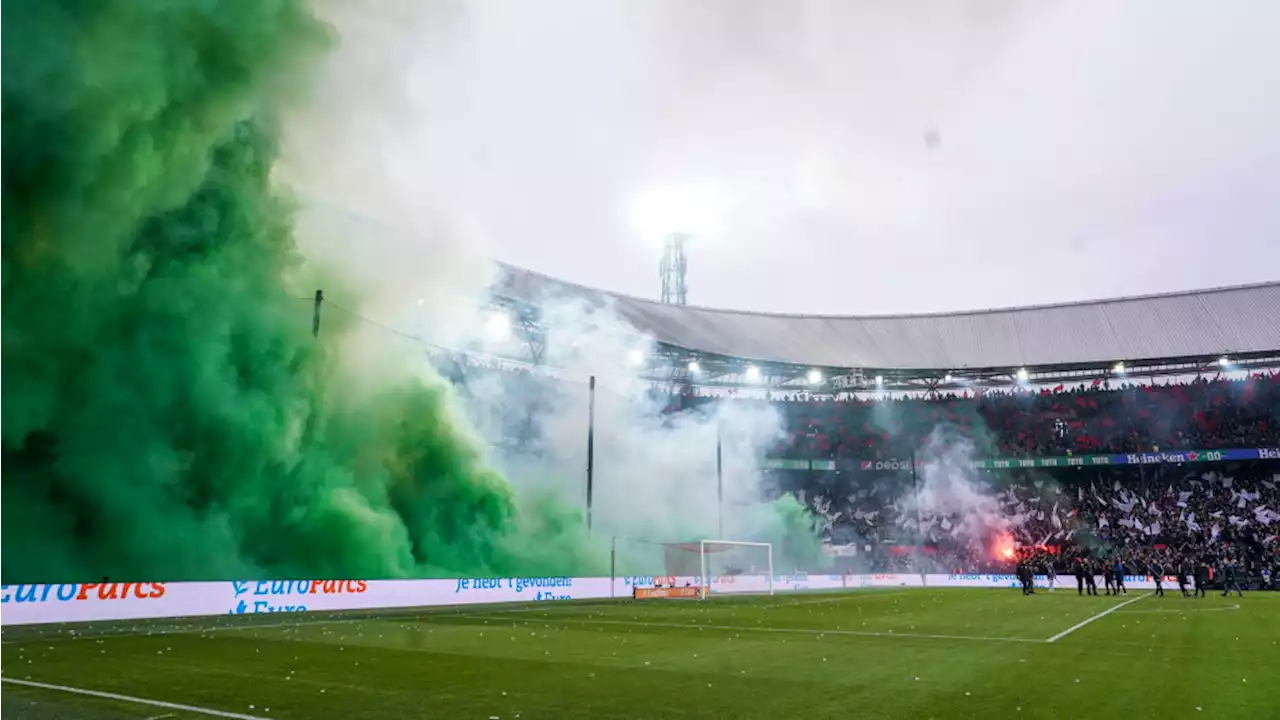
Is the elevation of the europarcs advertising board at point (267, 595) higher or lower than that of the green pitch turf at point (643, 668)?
higher

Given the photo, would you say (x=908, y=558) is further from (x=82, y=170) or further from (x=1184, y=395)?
(x=82, y=170)

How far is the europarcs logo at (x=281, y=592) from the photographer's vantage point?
22578 mm

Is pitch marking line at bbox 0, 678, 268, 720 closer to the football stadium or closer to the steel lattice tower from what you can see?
the football stadium

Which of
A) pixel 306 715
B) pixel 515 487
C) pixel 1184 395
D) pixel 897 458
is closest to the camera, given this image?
pixel 306 715

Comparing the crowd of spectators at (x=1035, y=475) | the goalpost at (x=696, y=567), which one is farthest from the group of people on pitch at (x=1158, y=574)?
the goalpost at (x=696, y=567)

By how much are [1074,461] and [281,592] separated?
163 ft

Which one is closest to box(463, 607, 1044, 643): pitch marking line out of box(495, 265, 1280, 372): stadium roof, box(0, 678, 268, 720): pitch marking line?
box(0, 678, 268, 720): pitch marking line

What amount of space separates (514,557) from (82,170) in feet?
78.5

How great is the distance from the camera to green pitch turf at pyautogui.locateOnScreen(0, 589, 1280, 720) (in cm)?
846

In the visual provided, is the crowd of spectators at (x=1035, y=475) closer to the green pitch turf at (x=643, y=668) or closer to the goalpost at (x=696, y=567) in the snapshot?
the goalpost at (x=696, y=567)

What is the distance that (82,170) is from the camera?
27.2 metres

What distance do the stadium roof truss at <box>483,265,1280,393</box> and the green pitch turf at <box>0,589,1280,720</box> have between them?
105 feet

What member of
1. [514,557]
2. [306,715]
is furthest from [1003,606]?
[306,715]

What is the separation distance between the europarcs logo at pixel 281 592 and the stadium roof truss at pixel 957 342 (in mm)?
25191
